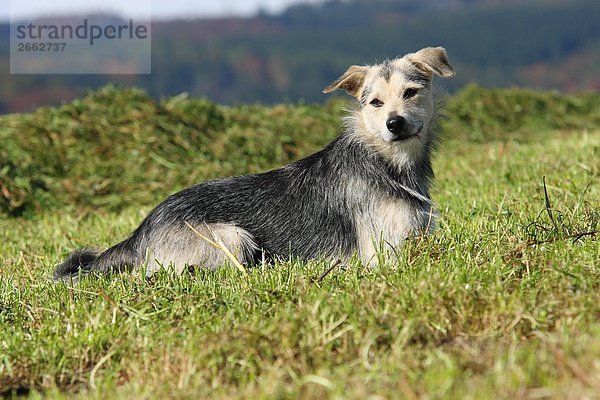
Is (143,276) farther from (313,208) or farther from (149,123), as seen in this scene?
(149,123)

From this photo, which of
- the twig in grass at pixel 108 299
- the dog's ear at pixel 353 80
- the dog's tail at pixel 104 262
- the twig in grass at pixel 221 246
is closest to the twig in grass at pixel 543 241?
the twig in grass at pixel 221 246

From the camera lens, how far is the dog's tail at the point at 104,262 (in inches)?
241

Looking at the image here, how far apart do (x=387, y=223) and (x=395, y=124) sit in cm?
72

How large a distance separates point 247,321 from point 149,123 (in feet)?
27.0

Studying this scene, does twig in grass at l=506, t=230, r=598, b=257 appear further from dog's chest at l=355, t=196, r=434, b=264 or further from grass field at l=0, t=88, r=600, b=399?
dog's chest at l=355, t=196, r=434, b=264

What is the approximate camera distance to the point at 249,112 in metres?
14.5

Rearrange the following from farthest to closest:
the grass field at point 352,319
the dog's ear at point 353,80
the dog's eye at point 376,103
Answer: the dog's ear at point 353,80, the dog's eye at point 376,103, the grass field at point 352,319

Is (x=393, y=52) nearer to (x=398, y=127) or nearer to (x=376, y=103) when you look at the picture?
(x=376, y=103)

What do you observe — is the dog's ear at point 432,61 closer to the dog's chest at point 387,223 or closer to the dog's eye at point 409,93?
the dog's eye at point 409,93

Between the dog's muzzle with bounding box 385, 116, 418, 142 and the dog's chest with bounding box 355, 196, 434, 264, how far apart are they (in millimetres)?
468

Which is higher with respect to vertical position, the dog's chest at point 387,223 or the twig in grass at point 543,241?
the twig in grass at point 543,241

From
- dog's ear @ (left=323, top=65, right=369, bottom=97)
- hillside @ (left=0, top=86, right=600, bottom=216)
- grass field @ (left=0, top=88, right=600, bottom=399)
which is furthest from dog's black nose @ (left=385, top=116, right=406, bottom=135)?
hillside @ (left=0, top=86, right=600, bottom=216)

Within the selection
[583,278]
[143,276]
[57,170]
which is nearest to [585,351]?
[583,278]

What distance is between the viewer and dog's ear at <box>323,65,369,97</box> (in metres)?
6.34
